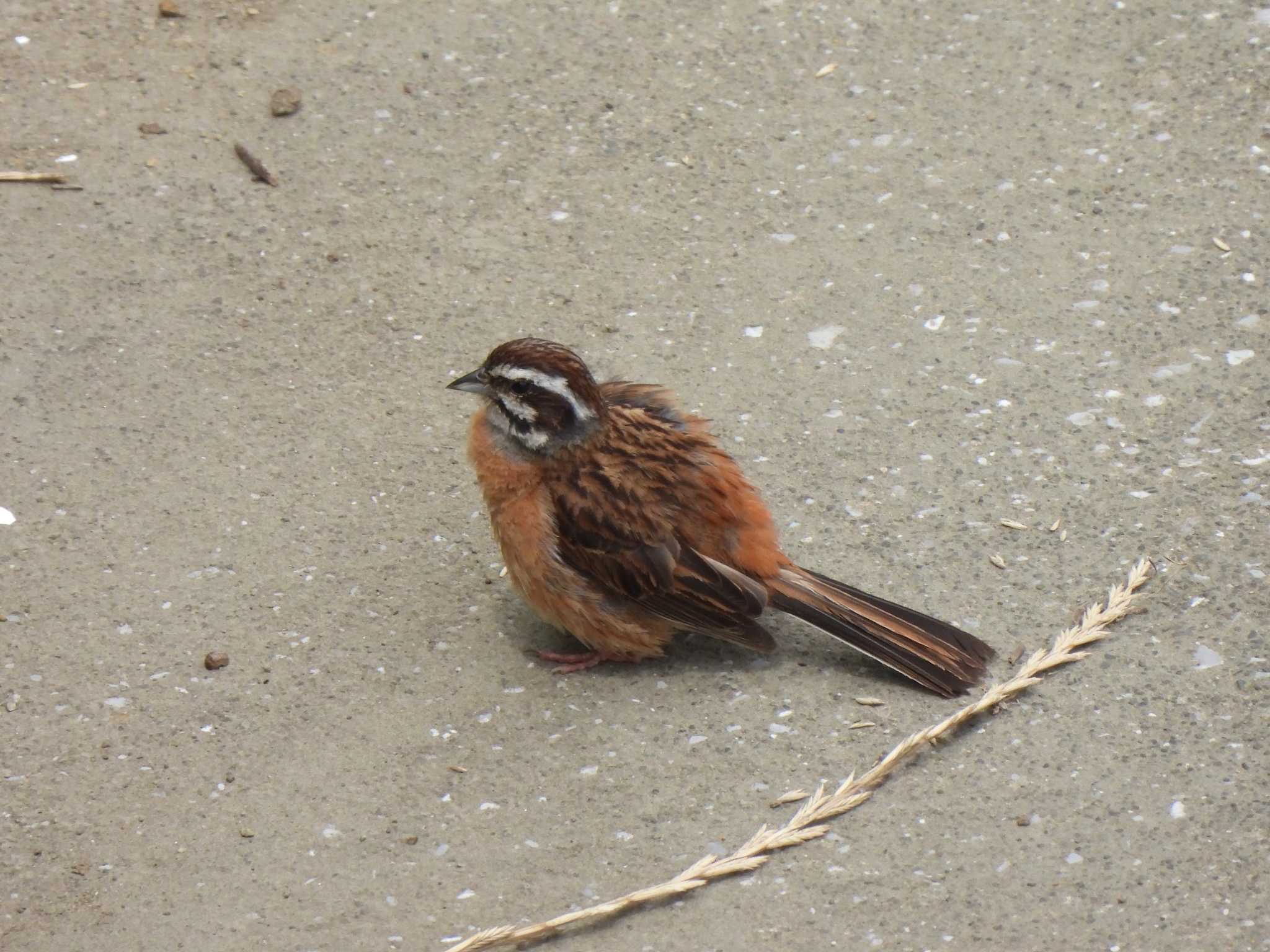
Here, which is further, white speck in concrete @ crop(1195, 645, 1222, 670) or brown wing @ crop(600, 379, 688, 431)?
brown wing @ crop(600, 379, 688, 431)

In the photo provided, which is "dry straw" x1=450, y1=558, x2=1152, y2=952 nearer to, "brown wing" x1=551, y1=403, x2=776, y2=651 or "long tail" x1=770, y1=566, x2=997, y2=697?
"long tail" x1=770, y1=566, x2=997, y2=697

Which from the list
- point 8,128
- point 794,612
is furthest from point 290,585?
point 8,128

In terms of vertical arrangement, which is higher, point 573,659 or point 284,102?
point 284,102

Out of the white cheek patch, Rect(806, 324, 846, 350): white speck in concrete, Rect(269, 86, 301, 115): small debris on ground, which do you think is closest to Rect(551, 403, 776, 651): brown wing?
the white cheek patch

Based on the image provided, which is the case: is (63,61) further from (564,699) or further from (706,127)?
(564,699)

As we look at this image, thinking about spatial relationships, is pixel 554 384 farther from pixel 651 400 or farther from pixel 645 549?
pixel 645 549

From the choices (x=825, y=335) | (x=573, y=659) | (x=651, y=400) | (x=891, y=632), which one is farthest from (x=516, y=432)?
(x=825, y=335)

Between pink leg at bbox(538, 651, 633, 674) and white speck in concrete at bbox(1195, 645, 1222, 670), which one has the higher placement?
white speck in concrete at bbox(1195, 645, 1222, 670)
